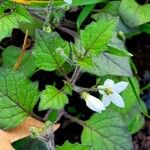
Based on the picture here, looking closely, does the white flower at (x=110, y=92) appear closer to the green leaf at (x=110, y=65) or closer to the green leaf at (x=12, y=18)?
the green leaf at (x=110, y=65)

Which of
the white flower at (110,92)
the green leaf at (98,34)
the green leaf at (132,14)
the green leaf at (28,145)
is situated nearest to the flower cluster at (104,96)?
the white flower at (110,92)

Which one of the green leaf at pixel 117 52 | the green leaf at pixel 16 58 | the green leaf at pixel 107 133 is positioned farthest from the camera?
the green leaf at pixel 16 58

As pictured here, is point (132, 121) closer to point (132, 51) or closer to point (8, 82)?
point (132, 51)

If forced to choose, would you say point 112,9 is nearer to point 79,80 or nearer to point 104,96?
point 79,80

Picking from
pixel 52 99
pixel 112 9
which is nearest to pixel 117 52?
pixel 52 99

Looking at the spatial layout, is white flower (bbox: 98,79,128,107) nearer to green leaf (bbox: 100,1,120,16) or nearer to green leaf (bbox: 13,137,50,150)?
green leaf (bbox: 13,137,50,150)

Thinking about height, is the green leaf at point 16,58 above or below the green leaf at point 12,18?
below

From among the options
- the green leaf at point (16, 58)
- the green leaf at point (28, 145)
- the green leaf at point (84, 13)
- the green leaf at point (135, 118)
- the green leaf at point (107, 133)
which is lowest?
the green leaf at point (135, 118)

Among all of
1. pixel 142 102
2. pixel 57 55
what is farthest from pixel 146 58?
pixel 57 55
